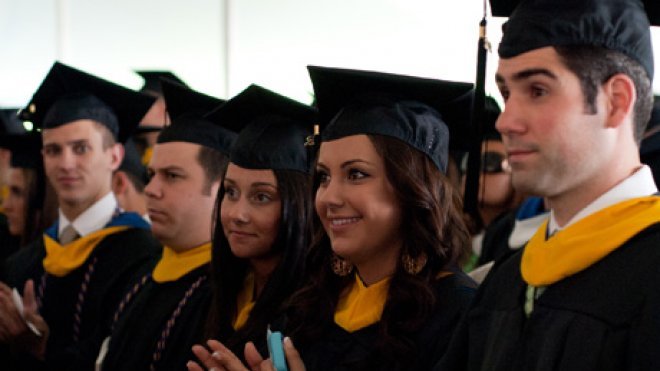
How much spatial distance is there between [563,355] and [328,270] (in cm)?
115

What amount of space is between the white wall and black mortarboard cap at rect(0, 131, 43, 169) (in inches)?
105

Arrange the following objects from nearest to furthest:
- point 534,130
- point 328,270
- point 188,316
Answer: point 534,130 → point 328,270 → point 188,316

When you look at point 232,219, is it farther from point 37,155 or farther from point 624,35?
point 37,155

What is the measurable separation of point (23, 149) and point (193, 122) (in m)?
2.09

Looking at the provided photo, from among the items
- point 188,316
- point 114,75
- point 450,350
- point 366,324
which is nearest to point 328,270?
point 366,324

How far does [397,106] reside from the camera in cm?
268

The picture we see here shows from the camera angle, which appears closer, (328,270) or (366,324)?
(366,324)

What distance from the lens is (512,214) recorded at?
506 cm

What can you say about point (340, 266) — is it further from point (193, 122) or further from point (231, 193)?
point (193, 122)

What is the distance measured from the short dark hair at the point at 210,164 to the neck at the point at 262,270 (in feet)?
1.88

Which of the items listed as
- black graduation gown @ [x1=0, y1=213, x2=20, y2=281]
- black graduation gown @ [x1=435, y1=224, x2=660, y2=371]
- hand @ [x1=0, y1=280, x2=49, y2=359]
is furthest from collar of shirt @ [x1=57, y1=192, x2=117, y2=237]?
black graduation gown @ [x1=435, y1=224, x2=660, y2=371]

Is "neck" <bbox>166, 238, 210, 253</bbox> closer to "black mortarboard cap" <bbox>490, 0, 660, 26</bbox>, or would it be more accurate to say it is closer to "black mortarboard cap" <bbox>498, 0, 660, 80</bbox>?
"black mortarboard cap" <bbox>490, 0, 660, 26</bbox>

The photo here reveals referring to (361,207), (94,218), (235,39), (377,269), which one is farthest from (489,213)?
(235,39)

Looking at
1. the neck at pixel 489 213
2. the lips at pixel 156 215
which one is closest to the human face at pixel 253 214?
the lips at pixel 156 215
